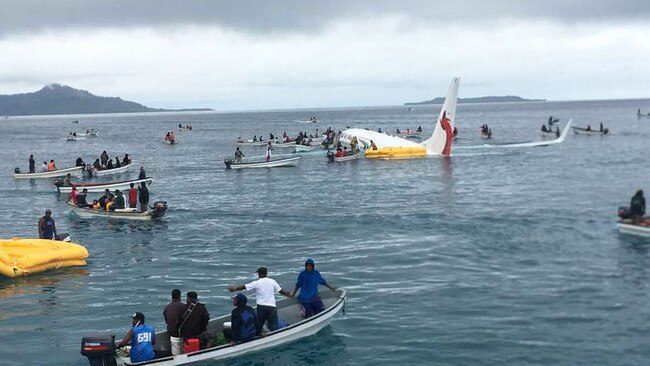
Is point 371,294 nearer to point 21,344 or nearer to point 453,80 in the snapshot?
point 21,344

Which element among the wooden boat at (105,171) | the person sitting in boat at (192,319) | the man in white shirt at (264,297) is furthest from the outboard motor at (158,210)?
the wooden boat at (105,171)

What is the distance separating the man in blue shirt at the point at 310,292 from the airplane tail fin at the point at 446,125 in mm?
54874

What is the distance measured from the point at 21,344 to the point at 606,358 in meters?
17.0

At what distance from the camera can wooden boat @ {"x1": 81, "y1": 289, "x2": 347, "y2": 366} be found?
16141 mm

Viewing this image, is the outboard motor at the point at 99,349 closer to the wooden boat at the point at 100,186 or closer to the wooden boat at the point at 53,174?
the wooden boat at the point at 100,186

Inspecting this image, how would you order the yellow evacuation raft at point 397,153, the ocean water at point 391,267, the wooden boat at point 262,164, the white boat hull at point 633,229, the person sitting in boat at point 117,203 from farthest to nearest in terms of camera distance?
the yellow evacuation raft at point 397,153, the wooden boat at point 262,164, the person sitting in boat at point 117,203, the white boat hull at point 633,229, the ocean water at point 391,267

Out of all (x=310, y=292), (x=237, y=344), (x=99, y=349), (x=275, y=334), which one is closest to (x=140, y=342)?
(x=99, y=349)

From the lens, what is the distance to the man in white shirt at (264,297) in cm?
1819

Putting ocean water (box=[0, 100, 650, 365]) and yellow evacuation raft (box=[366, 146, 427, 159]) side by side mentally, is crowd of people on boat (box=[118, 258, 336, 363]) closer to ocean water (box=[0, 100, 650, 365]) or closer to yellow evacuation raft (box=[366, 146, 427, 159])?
ocean water (box=[0, 100, 650, 365])

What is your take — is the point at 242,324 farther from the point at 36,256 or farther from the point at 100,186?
the point at 100,186

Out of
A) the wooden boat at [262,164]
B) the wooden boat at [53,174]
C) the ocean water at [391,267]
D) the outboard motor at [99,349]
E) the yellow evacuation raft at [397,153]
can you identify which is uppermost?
the yellow evacuation raft at [397,153]

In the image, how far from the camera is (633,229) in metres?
31.6

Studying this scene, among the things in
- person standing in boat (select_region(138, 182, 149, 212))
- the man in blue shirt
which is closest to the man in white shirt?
the man in blue shirt

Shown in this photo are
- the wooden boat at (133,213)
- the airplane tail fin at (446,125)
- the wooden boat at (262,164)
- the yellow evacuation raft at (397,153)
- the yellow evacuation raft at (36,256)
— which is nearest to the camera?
the yellow evacuation raft at (36,256)
